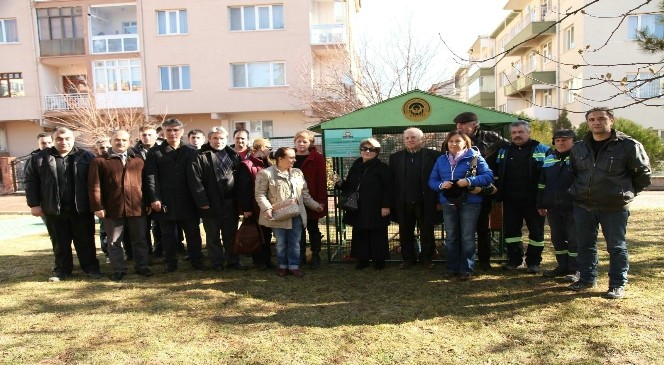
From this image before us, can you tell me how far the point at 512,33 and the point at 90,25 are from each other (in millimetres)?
26253

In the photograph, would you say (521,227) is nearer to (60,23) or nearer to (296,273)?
(296,273)

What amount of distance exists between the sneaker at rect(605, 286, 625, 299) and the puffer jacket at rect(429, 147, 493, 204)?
5.19ft

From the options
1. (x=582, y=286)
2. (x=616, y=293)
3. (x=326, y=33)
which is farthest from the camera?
(x=326, y=33)

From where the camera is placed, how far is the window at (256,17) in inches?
906

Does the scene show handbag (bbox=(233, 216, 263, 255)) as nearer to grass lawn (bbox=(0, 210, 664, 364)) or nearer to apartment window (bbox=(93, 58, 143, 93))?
grass lawn (bbox=(0, 210, 664, 364))

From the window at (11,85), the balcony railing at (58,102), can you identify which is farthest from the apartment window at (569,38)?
the window at (11,85)

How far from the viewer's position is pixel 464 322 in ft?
14.3

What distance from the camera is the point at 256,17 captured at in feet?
75.9

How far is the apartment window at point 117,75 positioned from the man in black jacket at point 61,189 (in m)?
19.7

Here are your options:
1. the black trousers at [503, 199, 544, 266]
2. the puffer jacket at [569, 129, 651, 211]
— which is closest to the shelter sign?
the black trousers at [503, 199, 544, 266]

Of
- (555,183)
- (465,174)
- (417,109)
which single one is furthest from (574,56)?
(465,174)

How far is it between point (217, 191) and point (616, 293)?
15.3ft

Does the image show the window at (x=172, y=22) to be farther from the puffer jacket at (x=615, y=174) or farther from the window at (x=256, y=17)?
the puffer jacket at (x=615, y=174)

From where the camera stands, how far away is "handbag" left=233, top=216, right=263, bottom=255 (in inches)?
239
